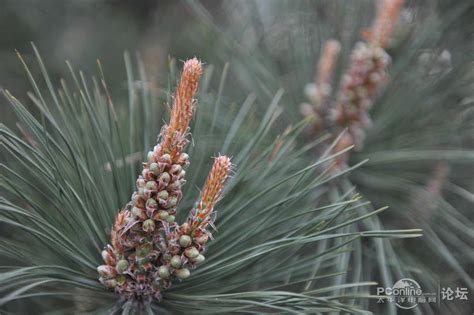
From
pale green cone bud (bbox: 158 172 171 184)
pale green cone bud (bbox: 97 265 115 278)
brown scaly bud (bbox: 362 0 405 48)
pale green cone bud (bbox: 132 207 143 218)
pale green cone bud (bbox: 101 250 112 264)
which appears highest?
brown scaly bud (bbox: 362 0 405 48)

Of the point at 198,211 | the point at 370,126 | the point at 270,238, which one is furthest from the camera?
the point at 370,126

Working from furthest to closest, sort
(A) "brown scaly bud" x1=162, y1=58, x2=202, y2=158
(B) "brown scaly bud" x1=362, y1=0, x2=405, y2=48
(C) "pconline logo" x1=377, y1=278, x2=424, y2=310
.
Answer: (B) "brown scaly bud" x1=362, y1=0, x2=405, y2=48
(C) "pconline logo" x1=377, y1=278, x2=424, y2=310
(A) "brown scaly bud" x1=162, y1=58, x2=202, y2=158

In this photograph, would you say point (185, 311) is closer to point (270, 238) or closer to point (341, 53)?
point (270, 238)

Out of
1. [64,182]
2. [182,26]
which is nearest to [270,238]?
[64,182]
